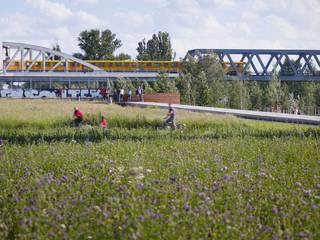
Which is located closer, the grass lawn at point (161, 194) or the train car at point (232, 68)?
the grass lawn at point (161, 194)

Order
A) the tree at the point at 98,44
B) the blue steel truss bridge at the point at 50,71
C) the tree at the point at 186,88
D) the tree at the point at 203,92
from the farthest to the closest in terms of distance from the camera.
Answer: the tree at the point at 98,44 → the blue steel truss bridge at the point at 50,71 → the tree at the point at 186,88 → the tree at the point at 203,92

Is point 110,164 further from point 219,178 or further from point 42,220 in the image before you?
point 42,220

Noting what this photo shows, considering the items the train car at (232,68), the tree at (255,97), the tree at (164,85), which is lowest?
the tree at (255,97)

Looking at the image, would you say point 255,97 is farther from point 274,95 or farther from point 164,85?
point 164,85

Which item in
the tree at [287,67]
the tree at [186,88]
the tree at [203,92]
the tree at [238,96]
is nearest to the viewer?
the tree at [203,92]

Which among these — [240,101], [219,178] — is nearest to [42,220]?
[219,178]

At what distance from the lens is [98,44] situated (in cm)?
9806

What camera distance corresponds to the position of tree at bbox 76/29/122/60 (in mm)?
97562

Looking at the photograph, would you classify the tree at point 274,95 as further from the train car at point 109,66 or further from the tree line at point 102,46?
the tree line at point 102,46

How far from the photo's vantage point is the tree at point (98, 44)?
320 ft

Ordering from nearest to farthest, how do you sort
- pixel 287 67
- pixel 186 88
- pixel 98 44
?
pixel 186 88, pixel 287 67, pixel 98 44

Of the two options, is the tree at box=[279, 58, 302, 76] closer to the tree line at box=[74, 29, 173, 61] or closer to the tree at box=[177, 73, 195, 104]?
the tree line at box=[74, 29, 173, 61]

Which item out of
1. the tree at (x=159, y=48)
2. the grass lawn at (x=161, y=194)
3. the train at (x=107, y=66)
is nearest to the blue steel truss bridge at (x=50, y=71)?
the train at (x=107, y=66)

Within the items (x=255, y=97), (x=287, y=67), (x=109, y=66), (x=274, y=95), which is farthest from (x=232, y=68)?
(x=274, y=95)
